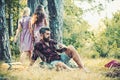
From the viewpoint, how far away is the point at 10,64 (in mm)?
5500

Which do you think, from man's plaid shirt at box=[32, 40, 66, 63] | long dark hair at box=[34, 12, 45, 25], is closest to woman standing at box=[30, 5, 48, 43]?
long dark hair at box=[34, 12, 45, 25]

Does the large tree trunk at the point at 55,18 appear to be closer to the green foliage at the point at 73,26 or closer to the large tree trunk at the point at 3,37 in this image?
the green foliage at the point at 73,26

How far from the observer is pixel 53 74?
211 inches

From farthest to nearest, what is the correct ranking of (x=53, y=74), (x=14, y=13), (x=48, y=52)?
(x=14, y=13) → (x=48, y=52) → (x=53, y=74)

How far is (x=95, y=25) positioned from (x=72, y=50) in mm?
461

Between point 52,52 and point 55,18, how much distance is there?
0.44 meters

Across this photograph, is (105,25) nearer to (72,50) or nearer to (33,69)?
(72,50)

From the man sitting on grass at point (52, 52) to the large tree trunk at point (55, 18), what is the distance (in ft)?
0.27

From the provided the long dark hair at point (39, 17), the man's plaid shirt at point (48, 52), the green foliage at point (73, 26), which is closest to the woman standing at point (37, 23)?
the long dark hair at point (39, 17)

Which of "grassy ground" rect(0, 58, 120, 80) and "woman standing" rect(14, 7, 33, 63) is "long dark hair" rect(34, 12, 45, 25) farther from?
"grassy ground" rect(0, 58, 120, 80)

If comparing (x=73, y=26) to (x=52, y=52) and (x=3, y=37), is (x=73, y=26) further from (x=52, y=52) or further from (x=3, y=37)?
(x=3, y=37)

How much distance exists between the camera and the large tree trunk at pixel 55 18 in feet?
18.1

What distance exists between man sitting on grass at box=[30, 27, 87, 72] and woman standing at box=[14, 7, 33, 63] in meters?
0.09

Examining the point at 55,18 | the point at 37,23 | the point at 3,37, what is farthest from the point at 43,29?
the point at 3,37
